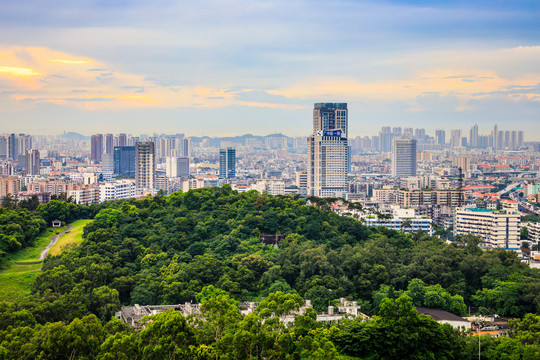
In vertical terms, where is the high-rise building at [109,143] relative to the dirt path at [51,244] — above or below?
above

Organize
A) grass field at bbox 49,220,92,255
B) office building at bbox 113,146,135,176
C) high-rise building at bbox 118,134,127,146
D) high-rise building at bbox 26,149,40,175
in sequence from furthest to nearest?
1. high-rise building at bbox 118,134,127,146
2. office building at bbox 113,146,135,176
3. high-rise building at bbox 26,149,40,175
4. grass field at bbox 49,220,92,255

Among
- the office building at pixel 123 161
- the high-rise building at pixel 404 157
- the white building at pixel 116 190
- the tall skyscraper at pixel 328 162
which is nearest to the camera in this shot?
the white building at pixel 116 190

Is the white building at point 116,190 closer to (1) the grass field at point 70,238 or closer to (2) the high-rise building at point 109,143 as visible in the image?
(1) the grass field at point 70,238

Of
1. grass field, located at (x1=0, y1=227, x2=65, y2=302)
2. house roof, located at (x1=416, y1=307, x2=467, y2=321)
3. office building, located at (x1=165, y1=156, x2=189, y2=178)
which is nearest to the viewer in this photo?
house roof, located at (x1=416, y1=307, x2=467, y2=321)

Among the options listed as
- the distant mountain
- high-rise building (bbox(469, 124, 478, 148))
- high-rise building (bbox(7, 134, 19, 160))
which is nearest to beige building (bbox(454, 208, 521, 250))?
high-rise building (bbox(7, 134, 19, 160))

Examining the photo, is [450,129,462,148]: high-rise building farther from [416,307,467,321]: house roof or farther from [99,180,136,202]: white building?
[416,307,467,321]: house roof

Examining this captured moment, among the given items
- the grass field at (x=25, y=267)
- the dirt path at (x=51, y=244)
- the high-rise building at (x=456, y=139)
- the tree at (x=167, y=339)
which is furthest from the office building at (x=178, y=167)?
the tree at (x=167, y=339)
